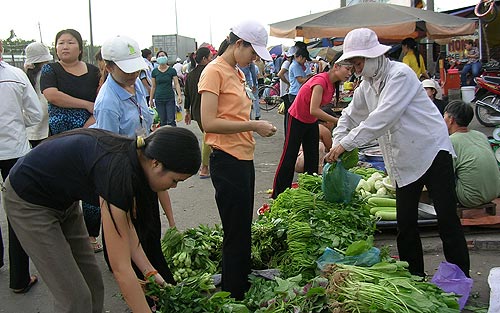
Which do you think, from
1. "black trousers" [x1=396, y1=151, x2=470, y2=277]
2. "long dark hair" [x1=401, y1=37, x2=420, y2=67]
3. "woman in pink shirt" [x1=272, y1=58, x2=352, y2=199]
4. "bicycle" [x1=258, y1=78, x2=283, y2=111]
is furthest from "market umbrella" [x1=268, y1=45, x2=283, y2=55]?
"black trousers" [x1=396, y1=151, x2=470, y2=277]

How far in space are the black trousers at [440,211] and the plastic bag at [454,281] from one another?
115 millimetres

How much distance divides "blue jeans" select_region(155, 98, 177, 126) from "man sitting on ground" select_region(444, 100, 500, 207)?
19.3ft

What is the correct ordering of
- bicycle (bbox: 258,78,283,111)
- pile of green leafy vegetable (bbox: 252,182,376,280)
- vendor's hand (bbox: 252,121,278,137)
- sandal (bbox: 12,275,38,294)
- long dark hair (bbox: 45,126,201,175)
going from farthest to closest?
1. bicycle (bbox: 258,78,283,111)
2. sandal (bbox: 12,275,38,294)
3. pile of green leafy vegetable (bbox: 252,182,376,280)
4. vendor's hand (bbox: 252,121,278,137)
5. long dark hair (bbox: 45,126,201,175)

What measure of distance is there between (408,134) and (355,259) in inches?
35.3

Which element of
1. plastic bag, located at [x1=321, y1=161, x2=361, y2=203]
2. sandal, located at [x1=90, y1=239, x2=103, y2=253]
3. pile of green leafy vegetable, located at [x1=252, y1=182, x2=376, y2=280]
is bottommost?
sandal, located at [x1=90, y1=239, x2=103, y2=253]

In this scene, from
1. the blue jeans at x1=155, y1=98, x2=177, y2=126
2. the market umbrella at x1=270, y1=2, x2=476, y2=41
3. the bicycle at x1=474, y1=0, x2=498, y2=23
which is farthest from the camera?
the bicycle at x1=474, y1=0, x2=498, y2=23

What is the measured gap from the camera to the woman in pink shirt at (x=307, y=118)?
204 inches

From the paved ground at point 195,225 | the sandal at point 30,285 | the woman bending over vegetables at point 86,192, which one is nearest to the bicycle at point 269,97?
the paved ground at point 195,225

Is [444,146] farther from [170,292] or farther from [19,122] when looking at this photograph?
[19,122]

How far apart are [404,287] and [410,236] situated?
958 mm

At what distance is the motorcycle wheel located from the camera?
35.5 ft

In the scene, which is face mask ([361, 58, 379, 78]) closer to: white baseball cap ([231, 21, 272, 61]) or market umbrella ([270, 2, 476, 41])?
white baseball cap ([231, 21, 272, 61])

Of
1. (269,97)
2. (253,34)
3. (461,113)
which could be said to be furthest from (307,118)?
(269,97)

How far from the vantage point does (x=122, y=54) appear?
3.36m
